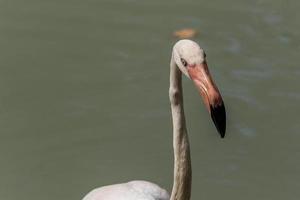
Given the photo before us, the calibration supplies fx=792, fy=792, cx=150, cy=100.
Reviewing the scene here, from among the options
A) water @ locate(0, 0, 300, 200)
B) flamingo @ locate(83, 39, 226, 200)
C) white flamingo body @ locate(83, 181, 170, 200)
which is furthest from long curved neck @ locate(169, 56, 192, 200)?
water @ locate(0, 0, 300, 200)

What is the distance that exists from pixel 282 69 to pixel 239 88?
529mm

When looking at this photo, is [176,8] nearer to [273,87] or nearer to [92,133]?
[273,87]

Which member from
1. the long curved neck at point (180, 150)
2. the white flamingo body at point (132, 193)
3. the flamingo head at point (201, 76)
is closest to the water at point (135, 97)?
the white flamingo body at point (132, 193)

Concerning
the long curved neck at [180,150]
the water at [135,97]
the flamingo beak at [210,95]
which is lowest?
the water at [135,97]

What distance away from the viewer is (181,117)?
4.04m

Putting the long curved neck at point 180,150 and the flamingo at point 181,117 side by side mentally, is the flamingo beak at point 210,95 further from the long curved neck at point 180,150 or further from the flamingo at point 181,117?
the long curved neck at point 180,150

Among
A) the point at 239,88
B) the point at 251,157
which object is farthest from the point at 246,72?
the point at 251,157

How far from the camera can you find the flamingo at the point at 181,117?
3.52 meters

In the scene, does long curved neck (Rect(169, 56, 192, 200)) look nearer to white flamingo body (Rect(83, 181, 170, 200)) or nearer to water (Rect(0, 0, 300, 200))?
white flamingo body (Rect(83, 181, 170, 200))

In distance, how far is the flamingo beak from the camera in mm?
3475

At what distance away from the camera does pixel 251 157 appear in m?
5.95

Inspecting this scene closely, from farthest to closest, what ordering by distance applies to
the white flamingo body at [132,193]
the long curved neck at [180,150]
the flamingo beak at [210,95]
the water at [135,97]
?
the water at [135,97] < the white flamingo body at [132,193] < the long curved neck at [180,150] < the flamingo beak at [210,95]

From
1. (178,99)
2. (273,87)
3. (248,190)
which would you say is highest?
(178,99)

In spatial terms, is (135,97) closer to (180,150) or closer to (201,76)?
(180,150)
